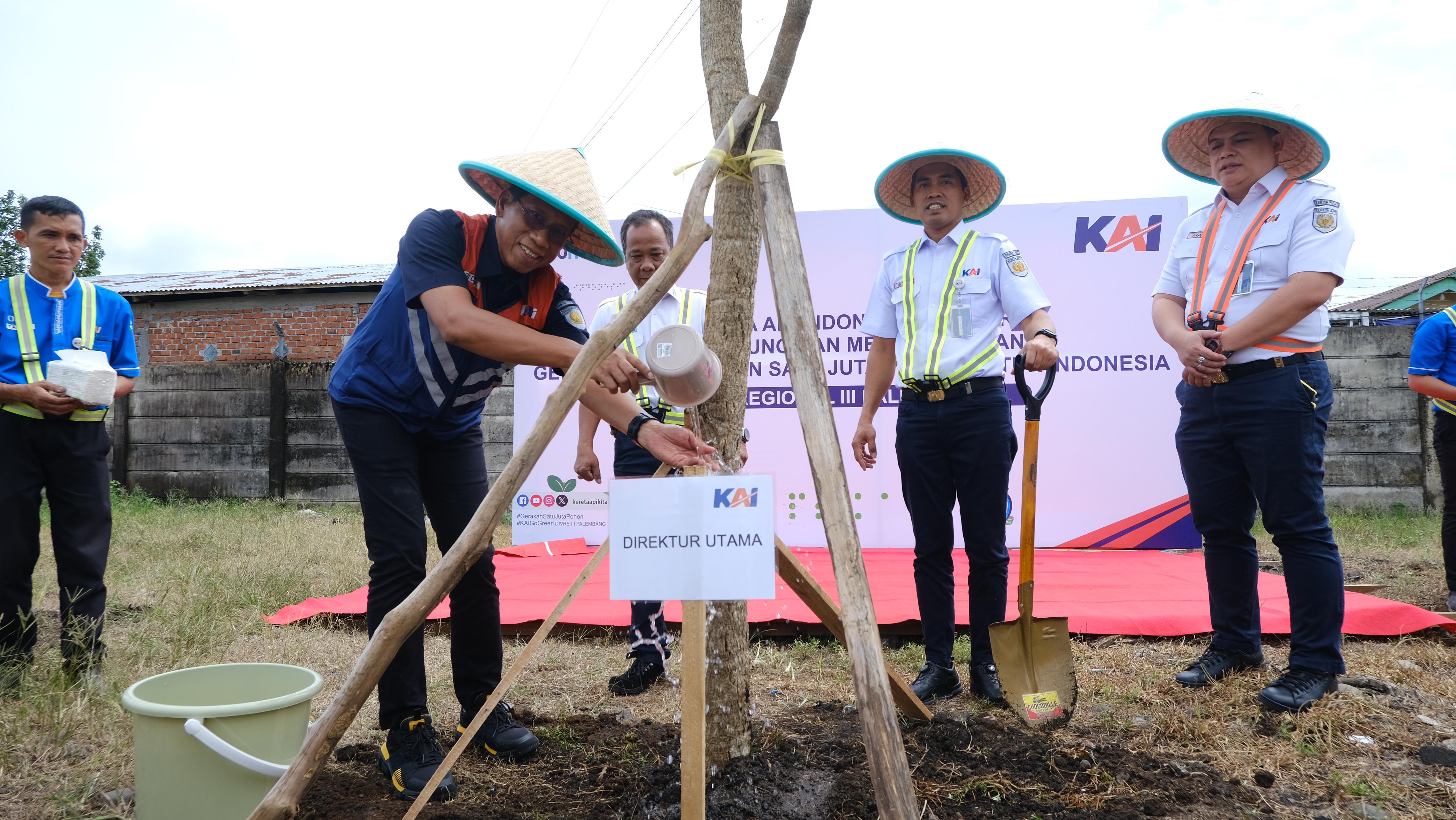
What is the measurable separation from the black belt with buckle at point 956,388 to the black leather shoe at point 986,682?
91cm

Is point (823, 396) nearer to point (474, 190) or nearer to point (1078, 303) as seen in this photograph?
point (474, 190)

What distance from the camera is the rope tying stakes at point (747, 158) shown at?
1.96m

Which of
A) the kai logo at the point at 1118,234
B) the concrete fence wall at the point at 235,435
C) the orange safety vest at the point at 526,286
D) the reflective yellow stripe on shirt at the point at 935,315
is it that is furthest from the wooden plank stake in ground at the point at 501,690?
the concrete fence wall at the point at 235,435

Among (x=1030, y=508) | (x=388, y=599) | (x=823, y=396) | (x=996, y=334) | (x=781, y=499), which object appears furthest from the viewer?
(x=781, y=499)

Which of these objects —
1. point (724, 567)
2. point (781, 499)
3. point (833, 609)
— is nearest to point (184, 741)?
point (724, 567)

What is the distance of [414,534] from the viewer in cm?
225

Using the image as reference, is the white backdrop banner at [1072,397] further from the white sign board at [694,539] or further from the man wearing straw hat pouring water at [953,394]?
the white sign board at [694,539]

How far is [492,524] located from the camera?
1.63 m

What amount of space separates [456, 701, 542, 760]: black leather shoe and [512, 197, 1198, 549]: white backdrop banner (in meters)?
4.09

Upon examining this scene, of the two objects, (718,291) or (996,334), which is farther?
(996,334)

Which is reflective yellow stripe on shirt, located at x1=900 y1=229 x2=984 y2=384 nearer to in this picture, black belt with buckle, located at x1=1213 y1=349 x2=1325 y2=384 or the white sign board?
black belt with buckle, located at x1=1213 y1=349 x2=1325 y2=384

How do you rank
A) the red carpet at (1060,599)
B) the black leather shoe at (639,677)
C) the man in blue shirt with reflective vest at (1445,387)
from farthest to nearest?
the man in blue shirt with reflective vest at (1445,387) → the red carpet at (1060,599) → the black leather shoe at (639,677)

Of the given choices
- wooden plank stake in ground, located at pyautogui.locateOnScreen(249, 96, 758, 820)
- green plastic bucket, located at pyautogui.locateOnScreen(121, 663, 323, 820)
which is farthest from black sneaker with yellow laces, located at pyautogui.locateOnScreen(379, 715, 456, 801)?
wooden plank stake in ground, located at pyautogui.locateOnScreen(249, 96, 758, 820)

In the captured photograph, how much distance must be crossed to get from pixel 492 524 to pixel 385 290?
39.7 inches
